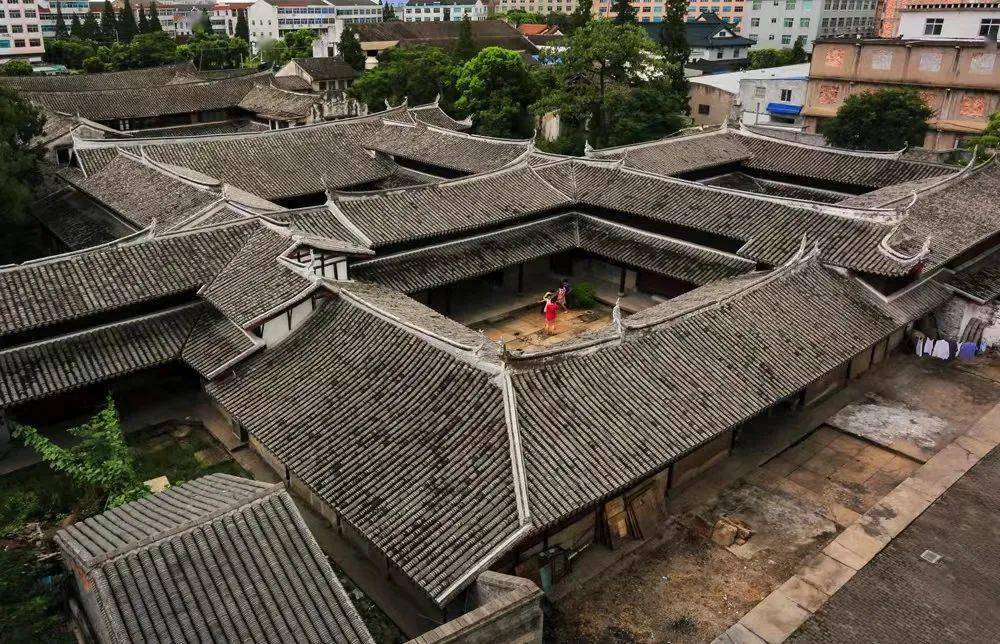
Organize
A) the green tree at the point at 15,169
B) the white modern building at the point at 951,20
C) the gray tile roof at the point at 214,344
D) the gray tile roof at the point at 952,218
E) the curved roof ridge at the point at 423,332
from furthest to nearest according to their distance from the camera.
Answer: the white modern building at the point at 951,20 → the green tree at the point at 15,169 → the gray tile roof at the point at 952,218 → the gray tile roof at the point at 214,344 → the curved roof ridge at the point at 423,332

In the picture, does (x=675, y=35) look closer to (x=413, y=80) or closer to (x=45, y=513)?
(x=413, y=80)

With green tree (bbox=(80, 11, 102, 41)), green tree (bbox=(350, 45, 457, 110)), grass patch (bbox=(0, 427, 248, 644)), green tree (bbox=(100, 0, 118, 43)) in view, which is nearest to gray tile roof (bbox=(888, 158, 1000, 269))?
grass patch (bbox=(0, 427, 248, 644))

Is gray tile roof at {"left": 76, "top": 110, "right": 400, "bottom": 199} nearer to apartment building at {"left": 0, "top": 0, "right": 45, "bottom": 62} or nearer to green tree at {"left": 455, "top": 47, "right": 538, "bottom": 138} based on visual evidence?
green tree at {"left": 455, "top": 47, "right": 538, "bottom": 138}

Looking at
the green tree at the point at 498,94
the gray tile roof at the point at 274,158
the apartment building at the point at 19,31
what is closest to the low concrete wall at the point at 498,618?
the gray tile roof at the point at 274,158

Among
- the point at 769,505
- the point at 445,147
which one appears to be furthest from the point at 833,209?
the point at 445,147

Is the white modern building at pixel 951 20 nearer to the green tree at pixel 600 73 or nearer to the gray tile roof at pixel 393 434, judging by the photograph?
the green tree at pixel 600 73

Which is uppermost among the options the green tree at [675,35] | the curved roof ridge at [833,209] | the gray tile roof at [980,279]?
the green tree at [675,35]

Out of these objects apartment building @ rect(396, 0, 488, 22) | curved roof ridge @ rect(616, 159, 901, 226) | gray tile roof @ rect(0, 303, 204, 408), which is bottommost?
gray tile roof @ rect(0, 303, 204, 408)
